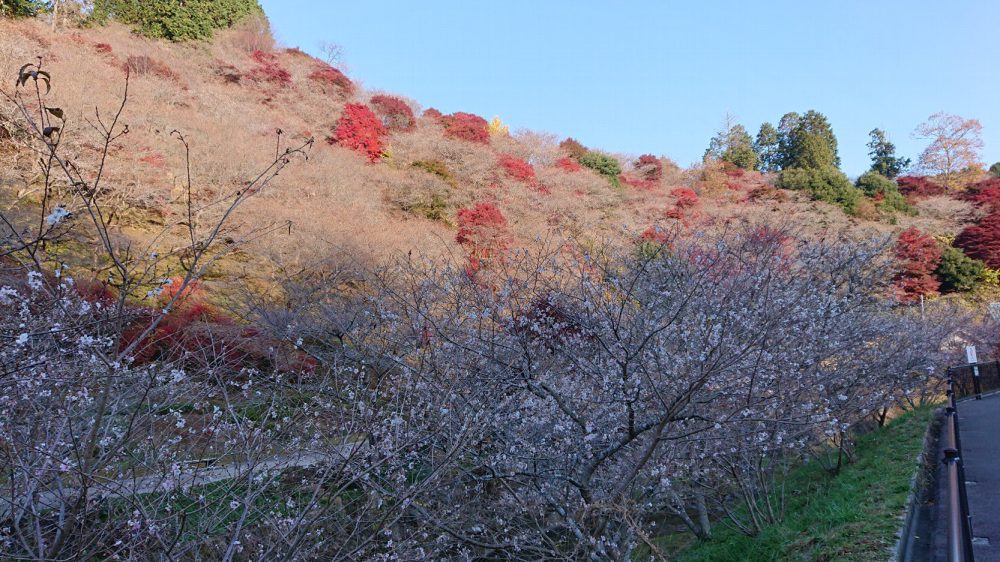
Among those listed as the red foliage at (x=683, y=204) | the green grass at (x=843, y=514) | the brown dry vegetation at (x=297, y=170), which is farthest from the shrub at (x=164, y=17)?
the green grass at (x=843, y=514)

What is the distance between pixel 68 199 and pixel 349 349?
8.18 metres

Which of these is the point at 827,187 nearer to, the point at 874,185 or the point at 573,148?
the point at 874,185

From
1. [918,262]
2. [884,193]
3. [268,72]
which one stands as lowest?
[918,262]

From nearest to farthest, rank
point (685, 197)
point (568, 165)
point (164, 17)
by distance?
point (164, 17), point (685, 197), point (568, 165)

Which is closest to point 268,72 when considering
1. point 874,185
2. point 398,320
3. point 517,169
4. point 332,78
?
point 332,78

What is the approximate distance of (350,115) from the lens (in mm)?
20000

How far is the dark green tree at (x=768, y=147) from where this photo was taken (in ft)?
108

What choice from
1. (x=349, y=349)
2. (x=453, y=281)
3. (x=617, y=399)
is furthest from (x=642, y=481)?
(x=453, y=281)

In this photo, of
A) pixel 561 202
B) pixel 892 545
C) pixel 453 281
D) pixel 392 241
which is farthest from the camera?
pixel 561 202

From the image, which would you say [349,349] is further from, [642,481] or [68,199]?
[68,199]

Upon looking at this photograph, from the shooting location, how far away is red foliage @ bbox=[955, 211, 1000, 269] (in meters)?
21.6

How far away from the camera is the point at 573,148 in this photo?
89.4 ft

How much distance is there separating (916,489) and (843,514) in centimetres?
84

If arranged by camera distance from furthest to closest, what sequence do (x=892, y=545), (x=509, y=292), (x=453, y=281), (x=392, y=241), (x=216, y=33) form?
(x=216, y=33), (x=392, y=241), (x=453, y=281), (x=509, y=292), (x=892, y=545)
